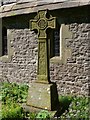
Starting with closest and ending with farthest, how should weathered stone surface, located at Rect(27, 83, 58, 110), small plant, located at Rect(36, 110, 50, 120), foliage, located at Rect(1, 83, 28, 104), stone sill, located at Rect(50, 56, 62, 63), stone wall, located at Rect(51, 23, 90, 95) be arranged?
small plant, located at Rect(36, 110, 50, 120), weathered stone surface, located at Rect(27, 83, 58, 110), foliage, located at Rect(1, 83, 28, 104), stone wall, located at Rect(51, 23, 90, 95), stone sill, located at Rect(50, 56, 62, 63)

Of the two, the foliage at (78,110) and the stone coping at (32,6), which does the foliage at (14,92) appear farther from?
the stone coping at (32,6)

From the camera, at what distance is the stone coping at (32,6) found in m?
8.00

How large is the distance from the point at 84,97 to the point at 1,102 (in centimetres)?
212

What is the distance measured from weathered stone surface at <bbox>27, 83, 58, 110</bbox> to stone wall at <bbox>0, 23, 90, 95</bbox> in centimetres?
136

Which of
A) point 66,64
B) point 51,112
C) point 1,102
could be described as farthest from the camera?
point 66,64

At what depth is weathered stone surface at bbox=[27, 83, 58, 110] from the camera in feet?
21.9

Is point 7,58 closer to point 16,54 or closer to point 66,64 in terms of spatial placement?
point 16,54

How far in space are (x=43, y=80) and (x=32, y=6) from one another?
9.81ft

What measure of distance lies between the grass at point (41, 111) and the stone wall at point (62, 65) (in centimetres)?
53

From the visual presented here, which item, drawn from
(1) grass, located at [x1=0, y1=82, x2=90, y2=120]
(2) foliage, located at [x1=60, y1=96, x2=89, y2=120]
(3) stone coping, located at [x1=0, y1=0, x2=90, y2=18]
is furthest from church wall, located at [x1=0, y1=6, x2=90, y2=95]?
(2) foliage, located at [x1=60, y1=96, x2=89, y2=120]

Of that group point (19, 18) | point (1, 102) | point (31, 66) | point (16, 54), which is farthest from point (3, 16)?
point (1, 102)

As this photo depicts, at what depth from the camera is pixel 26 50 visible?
9273 mm

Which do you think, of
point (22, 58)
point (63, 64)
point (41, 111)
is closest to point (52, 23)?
point (63, 64)

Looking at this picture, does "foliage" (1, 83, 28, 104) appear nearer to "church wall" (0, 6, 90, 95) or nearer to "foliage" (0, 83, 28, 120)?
"foliage" (0, 83, 28, 120)
